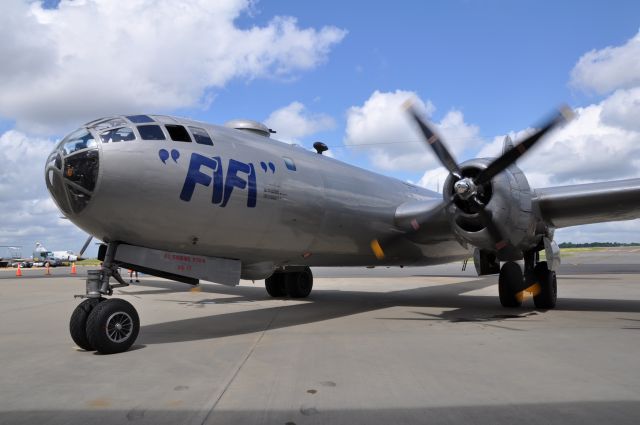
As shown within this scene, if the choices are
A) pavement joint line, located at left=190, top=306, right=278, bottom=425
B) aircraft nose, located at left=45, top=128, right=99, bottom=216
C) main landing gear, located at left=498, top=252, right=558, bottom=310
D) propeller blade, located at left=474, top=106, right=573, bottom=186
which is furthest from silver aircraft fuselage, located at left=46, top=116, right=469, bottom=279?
pavement joint line, located at left=190, top=306, right=278, bottom=425

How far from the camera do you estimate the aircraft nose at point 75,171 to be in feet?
22.3

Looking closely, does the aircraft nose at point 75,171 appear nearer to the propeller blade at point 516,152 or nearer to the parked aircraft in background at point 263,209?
the parked aircraft in background at point 263,209

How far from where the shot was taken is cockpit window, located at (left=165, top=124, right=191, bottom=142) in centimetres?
777

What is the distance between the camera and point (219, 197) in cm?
798

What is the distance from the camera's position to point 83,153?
6.83 m

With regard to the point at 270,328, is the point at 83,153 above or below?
above

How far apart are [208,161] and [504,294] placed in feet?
27.3

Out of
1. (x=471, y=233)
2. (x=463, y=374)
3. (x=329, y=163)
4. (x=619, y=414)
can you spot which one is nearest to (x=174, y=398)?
(x=463, y=374)

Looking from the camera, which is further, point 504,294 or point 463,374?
point 504,294

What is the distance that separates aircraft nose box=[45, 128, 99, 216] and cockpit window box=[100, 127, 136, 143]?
0.54 ft

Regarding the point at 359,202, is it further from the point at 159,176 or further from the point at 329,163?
the point at 159,176

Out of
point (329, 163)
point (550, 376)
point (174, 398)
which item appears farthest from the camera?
point (329, 163)

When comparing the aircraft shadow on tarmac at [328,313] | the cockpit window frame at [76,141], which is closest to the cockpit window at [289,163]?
the aircraft shadow on tarmac at [328,313]

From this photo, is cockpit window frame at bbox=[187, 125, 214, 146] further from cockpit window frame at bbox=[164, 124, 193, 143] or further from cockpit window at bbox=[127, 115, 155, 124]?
cockpit window at bbox=[127, 115, 155, 124]
